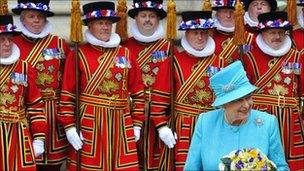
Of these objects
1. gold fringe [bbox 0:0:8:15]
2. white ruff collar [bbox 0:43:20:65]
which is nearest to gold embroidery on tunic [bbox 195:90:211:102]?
white ruff collar [bbox 0:43:20:65]

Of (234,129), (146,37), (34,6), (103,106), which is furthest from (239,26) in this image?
(234,129)

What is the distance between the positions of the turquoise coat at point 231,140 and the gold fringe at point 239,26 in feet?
6.99

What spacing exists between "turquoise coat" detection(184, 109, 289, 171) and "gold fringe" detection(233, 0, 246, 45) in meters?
2.13

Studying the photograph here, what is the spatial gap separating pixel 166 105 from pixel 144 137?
353 millimetres

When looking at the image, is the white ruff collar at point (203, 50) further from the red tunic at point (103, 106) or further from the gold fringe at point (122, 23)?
the gold fringe at point (122, 23)

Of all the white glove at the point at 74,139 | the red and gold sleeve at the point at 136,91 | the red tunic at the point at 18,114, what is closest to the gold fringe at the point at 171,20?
the red and gold sleeve at the point at 136,91

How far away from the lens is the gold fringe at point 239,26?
24.6 ft

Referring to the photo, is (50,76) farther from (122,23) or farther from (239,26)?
(239,26)

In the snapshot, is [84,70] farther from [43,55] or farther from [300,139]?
[300,139]

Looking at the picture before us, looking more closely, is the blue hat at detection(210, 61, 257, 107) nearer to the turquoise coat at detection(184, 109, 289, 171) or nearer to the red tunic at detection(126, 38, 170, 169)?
the turquoise coat at detection(184, 109, 289, 171)

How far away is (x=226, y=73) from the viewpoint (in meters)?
5.32

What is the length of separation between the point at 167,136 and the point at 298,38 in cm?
171

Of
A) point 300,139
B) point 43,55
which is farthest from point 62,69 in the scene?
point 300,139

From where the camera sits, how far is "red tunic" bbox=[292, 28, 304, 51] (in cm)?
820
